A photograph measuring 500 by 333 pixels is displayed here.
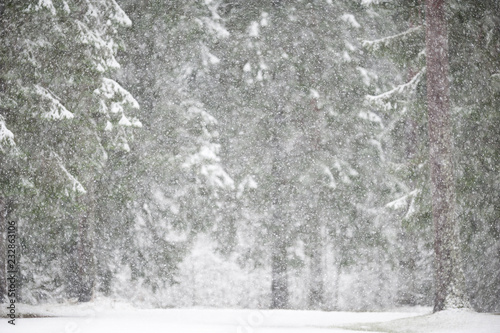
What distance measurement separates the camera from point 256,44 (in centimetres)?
1605

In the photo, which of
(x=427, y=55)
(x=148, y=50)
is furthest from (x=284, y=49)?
(x=427, y=55)

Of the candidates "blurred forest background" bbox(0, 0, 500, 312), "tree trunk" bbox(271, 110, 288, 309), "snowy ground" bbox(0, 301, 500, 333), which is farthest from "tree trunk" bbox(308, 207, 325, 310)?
"snowy ground" bbox(0, 301, 500, 333)

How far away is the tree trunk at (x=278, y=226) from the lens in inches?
651

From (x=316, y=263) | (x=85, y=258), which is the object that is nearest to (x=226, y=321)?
(x=85, y=258)

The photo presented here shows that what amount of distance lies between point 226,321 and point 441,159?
247 inches

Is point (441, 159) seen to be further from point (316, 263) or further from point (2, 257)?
point (2, 257)

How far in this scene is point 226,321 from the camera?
12.9m

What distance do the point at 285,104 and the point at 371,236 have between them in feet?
16.7

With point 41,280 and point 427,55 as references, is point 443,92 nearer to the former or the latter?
point 427,55

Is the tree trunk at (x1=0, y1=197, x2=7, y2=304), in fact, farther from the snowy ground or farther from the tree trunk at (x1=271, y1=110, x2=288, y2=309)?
the tree trunk at (x1=271, y1=110, x2=288, y2=309)

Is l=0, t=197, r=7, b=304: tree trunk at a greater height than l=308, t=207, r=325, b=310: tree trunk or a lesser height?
greater

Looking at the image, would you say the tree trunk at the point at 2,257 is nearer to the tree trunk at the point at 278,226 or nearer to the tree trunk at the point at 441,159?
the tree trunk at the point at 278,226

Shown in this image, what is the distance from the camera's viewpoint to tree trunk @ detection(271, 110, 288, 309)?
54.3ft

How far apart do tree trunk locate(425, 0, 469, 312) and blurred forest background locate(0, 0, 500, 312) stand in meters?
0.82
